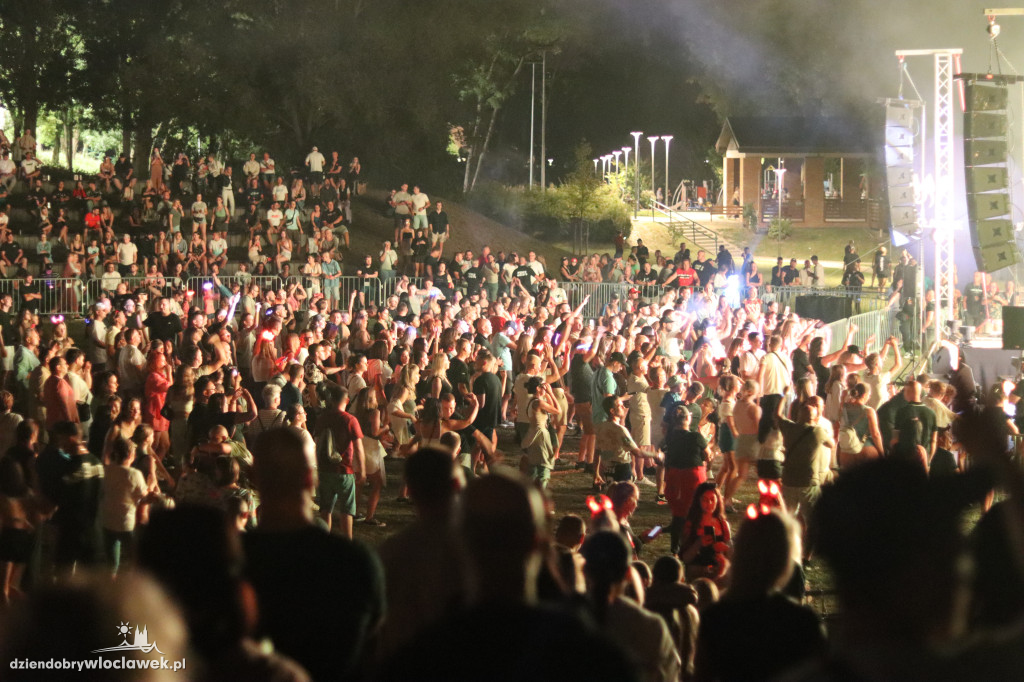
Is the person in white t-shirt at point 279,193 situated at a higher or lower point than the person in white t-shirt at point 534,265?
higher

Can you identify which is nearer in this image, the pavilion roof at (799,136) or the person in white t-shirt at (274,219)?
the person in white t-shirt at (274,219)

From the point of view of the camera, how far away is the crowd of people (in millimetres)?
2279

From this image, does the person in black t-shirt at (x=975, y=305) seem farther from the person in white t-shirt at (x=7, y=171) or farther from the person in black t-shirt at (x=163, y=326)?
the person in white t-shirt at (x=7, y=171)

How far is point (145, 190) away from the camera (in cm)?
2588

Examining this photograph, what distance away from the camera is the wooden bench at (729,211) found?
5097cm

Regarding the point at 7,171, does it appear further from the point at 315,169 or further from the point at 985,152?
the point at 985,152

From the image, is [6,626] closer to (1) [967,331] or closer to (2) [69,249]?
(1) [967,331]

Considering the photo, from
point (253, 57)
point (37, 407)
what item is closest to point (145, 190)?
point (253, 57)

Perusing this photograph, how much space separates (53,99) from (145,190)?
11.2 m

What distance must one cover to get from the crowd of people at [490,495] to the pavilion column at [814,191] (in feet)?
109

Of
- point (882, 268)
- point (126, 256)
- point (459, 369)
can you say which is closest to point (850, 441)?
point (459, 369)

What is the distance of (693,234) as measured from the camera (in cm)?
4553

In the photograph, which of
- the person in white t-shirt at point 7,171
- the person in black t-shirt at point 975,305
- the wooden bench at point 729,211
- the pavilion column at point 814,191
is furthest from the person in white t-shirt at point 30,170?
the pavilion column at point 814,191

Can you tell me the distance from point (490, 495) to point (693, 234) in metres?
43.6
